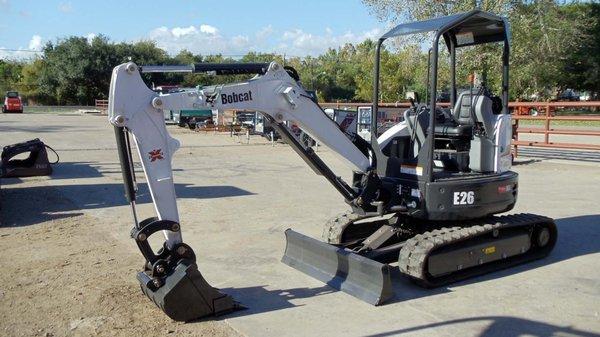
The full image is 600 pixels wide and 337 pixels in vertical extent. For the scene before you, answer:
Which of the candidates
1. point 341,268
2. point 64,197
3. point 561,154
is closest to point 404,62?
point 561,154

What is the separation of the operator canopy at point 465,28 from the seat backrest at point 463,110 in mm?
764

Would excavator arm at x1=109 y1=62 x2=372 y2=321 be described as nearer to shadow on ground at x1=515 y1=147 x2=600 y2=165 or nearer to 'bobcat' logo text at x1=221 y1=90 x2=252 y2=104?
'bobcat' logo text at x1=221 y1=90 x2=252 y2=104

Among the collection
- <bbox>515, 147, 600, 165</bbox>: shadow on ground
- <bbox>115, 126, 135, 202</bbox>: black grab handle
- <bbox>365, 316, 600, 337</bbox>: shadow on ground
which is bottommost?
<bbox>365, 316, 600, 337</bbox>: shadow on ground

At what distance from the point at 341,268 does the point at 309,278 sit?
0.43m

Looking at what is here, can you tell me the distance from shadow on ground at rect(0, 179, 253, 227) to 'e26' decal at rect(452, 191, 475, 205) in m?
5.93

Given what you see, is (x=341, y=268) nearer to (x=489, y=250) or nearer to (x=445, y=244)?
(x=445, y=244)

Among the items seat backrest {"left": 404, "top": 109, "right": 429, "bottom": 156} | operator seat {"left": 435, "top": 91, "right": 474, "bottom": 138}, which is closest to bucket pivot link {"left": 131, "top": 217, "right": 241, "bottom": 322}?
seat backrest {"left": 404, "top": 109, "right": 429, "bottom": 156}

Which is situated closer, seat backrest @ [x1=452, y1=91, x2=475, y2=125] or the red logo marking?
the red logo marking

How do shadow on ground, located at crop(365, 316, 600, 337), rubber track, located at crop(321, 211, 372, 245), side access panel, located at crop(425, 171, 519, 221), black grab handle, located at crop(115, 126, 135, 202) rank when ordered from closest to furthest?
shadow on ground, located at crop(365, 316, 600, 337)
black grab handle, located at crop(115, 126, 135, 202)
side access panel, located at crop(425, 171, 519, 221)
rubber track, located at crop(321, 211, 372, 245)

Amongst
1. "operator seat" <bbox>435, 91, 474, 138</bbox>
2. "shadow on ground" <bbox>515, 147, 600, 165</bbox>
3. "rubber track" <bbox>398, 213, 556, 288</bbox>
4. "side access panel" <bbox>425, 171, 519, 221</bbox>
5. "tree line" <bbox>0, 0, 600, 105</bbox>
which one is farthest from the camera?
"tree line" <bbox>0, 0, 600, 105</bbox>

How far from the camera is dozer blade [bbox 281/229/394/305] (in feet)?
18.5

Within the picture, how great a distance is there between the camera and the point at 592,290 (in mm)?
6066

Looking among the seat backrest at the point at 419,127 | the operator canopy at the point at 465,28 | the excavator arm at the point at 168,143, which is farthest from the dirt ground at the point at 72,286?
the operator canopy at the point at 465,28

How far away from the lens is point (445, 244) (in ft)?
20.0
